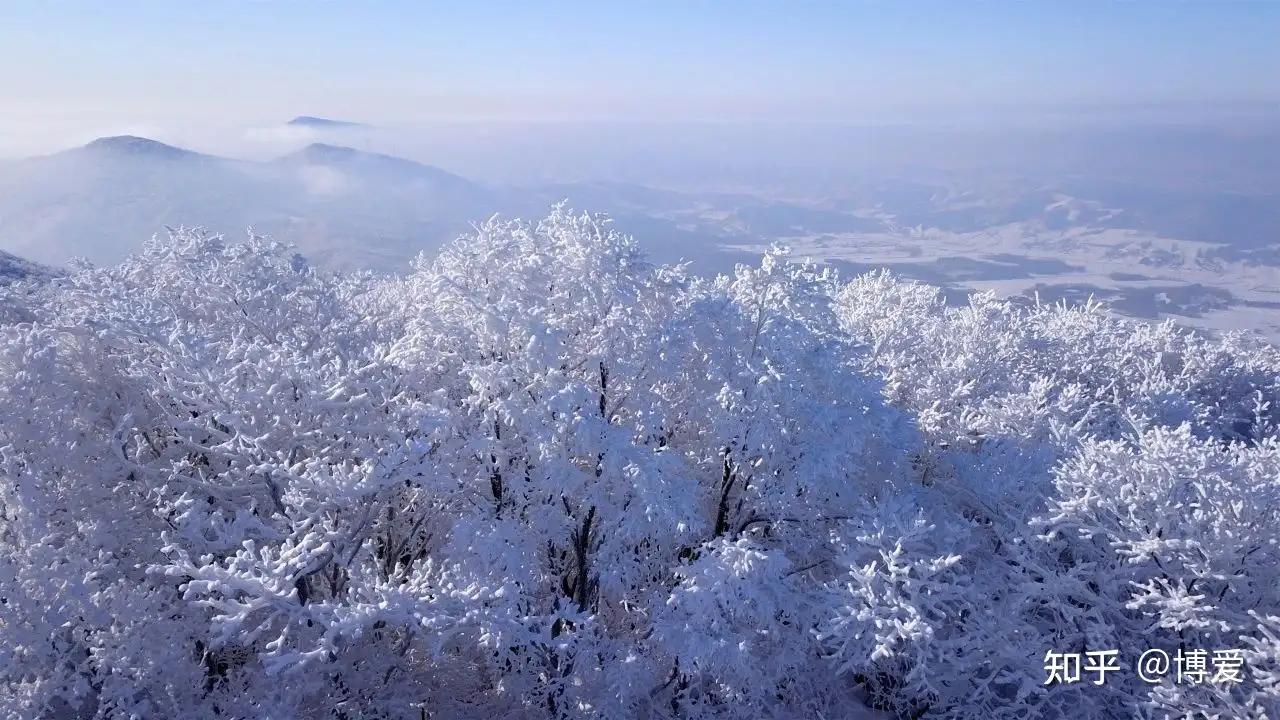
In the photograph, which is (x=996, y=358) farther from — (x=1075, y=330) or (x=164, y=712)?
(x=164, y=712)

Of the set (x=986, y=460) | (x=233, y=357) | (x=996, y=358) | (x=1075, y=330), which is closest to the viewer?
(x=233, y=357)

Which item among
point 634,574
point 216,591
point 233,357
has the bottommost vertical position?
point 634,574

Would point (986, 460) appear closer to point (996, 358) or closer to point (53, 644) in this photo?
point (996, 358)

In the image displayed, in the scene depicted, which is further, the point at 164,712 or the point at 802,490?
the point at 802,490

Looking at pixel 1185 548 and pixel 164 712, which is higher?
pixel 1185 548

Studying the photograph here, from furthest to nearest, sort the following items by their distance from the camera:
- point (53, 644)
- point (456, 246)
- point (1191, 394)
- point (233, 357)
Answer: point (1191, 394) < point (456, 246) < point (233, 357) < point (53, 644)

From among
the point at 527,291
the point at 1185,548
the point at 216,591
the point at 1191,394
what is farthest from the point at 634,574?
the point at 1191,394
